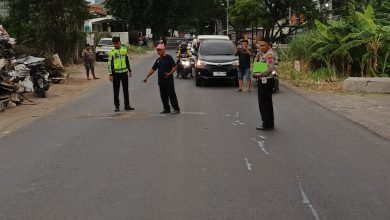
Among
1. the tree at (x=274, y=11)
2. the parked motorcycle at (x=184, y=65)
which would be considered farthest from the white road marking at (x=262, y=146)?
the tree at (x=274, y=11)

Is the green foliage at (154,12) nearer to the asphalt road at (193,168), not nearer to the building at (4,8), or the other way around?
the building at (4,8)

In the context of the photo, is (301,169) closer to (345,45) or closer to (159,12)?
(345,45)

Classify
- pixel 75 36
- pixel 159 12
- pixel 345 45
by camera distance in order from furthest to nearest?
1. pixel 159 12
2. pixel 75 36
3. pixel 345 45

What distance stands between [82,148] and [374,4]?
19718mm

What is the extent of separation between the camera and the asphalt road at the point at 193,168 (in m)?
5.65

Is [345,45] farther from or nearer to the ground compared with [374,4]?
nearer to the ground

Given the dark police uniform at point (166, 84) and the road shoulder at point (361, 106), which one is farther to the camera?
the dark police uniform at point (166, 84)

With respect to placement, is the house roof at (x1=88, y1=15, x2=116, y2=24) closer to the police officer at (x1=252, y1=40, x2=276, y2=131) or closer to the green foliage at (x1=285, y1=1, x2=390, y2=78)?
the green foliage at (x1=285, y1=1, x2=390, y2=78)

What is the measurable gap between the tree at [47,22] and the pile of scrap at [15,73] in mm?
10051

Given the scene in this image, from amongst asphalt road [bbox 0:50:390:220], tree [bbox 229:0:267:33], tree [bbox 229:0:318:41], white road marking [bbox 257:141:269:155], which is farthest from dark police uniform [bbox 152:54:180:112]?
tree [bbox 229:0:267:33]

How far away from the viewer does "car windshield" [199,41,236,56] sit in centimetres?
2148

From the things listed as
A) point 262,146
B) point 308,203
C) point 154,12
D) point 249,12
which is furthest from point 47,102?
point 154,12

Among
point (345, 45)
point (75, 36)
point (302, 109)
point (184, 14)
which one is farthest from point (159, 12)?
point (302, 109)

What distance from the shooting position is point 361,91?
18156 mm
